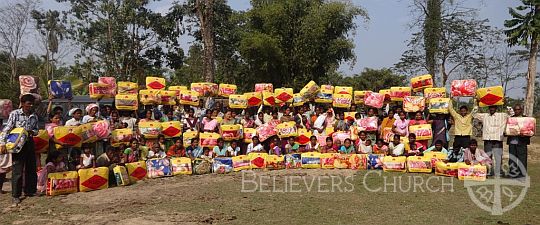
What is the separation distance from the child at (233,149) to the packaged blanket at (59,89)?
3709 millimetres

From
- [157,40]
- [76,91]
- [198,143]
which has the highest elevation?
[157,40]

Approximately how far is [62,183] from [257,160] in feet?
13.9

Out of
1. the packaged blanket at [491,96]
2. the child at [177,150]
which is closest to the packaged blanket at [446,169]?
the packaged blanket at [491,96]

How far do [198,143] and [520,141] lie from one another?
7.02 meters

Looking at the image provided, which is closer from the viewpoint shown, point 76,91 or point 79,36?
point 76,91

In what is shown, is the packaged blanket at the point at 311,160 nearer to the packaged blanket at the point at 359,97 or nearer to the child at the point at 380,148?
the child at the point at 380,148

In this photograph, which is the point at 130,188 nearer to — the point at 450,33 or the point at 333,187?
the point at 333,187

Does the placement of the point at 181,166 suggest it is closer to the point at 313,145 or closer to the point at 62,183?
the point at 62,183

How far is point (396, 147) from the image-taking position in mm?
11461

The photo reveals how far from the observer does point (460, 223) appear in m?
6.75

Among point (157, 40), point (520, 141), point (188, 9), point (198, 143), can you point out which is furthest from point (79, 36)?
point (520, 141)

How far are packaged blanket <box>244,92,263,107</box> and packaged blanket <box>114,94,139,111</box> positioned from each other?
2.84 metres

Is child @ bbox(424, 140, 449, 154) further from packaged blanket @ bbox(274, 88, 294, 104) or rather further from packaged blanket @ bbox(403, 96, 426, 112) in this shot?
packaged blanket @ bbox(274, 88, 294, 104)

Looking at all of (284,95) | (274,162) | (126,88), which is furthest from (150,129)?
(284,95)
